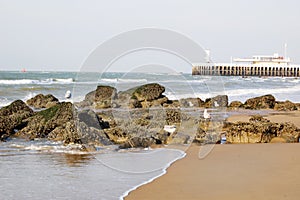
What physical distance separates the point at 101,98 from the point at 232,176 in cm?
1357

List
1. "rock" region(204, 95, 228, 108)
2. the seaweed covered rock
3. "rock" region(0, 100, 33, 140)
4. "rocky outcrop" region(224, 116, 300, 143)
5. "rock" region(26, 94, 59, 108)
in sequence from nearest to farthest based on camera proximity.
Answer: "rocky outcrop" region(224, 116, 300, 143) → "rock" region(0, 100, 33, 140) → the seaweed covered rock → "rock" region(204, 95, 228, 108) → "rock" region(26, 94, 59, 108)

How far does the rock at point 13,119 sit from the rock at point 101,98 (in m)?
4.09

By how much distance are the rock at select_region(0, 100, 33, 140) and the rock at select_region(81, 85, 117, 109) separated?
4.09m

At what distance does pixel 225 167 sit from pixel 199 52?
8.75ft

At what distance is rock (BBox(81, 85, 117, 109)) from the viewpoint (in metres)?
18.8

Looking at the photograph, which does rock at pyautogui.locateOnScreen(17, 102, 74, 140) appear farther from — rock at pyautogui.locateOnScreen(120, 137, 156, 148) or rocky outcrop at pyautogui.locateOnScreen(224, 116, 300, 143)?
rocky outcrop at pyautogui.locateOnScreen(224, 116, 300, 143)

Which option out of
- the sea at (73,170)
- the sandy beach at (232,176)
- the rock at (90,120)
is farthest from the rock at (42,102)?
the sandy beach at (232,176)

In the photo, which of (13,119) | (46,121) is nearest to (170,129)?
(46,121)

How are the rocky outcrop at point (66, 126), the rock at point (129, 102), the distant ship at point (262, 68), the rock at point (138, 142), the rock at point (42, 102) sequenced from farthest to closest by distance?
1. the distant ship at point (262, 68)
2. the rock at point (42, 102)
3. the rock at point (129, 102)
4. the rocky outcrop at point (66, 126)
5. the rock at point (138, 142)

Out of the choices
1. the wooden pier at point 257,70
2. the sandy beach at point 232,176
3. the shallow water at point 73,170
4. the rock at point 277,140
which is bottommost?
the shallow water at point 73,170

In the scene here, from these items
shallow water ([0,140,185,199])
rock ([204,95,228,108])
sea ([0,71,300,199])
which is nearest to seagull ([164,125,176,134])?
sea ([0,71,300,199])

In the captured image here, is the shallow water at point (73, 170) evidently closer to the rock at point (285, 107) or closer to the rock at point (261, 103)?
the rock at point (285, 107)

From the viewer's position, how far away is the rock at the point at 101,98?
18.8 m

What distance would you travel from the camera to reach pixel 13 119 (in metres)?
12.7
